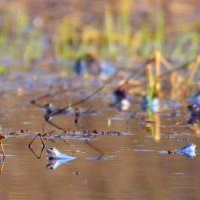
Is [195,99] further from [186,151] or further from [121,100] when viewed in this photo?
[186,151]

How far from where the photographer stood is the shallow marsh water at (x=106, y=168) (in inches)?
125

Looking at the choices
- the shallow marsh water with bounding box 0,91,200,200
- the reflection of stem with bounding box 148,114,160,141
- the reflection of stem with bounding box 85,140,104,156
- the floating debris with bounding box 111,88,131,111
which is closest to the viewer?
the shallow marsh water with bounding box 0,91,200,200

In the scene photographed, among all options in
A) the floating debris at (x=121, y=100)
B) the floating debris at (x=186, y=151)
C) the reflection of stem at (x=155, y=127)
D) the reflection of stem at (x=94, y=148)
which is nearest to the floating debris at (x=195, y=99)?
the floating debris at (x=121, y=100)

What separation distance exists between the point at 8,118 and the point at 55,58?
3.29m

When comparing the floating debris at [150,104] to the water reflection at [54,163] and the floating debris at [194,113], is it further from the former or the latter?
the water reflection at [54,163]

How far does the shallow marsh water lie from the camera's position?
10.4 feet

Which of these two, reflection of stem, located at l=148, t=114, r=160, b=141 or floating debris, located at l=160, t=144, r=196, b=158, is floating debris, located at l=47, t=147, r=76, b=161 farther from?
reflection of stem, located at l=148, t=114, r=160, b=141

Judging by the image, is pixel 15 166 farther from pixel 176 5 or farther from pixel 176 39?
pixel 176 5

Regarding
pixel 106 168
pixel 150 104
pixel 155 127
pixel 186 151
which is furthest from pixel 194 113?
pixel 106 168

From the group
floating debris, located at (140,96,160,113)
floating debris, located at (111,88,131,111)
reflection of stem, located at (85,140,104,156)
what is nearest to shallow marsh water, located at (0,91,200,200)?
reflection of stem, located at (85,140,104,156)

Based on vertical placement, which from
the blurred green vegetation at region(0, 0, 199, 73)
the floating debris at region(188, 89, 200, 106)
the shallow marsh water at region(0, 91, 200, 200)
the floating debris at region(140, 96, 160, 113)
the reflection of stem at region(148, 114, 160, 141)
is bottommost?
the shallow marsh water at region(0, 91, 200, 200)

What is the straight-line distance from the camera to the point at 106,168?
362cm

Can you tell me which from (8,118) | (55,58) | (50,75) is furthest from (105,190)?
(55,58)

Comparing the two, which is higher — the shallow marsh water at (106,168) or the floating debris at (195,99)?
the floating debris at (195,99)
